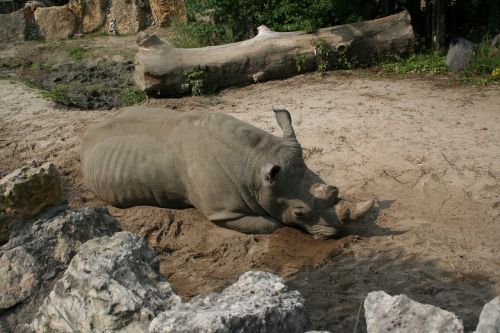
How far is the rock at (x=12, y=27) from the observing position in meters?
16.4

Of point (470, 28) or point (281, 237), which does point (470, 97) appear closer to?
point (470, 28)

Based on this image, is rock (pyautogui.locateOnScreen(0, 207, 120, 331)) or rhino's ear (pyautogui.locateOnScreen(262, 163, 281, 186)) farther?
rhino's ear (pyautogui.locateOnScreen(262, 163, 281, 186))

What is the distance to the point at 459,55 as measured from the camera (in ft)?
34.9

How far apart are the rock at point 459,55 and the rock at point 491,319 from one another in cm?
843

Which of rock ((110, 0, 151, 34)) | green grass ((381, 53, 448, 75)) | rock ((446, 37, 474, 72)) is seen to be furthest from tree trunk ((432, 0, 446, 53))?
rock ((110, 0, 151, 34))

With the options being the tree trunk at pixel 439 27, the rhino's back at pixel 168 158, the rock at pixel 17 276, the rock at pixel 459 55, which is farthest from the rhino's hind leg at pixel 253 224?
the tree trunk at pixel 439 27

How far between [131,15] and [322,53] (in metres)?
7.83

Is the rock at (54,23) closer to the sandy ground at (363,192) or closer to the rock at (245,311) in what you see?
the sandy ground at (363,192)

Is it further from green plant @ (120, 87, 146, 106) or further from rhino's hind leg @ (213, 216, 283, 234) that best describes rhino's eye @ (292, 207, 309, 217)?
green plant @ (120, 87, 146, 106)

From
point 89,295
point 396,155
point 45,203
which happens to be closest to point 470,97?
point 396,155

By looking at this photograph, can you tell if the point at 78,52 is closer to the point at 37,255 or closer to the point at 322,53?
the point at 322,53

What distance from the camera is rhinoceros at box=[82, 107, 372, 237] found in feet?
19.3

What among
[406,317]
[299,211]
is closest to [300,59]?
[299,211]

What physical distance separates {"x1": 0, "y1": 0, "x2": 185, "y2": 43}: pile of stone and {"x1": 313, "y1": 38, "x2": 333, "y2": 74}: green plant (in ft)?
20.8
